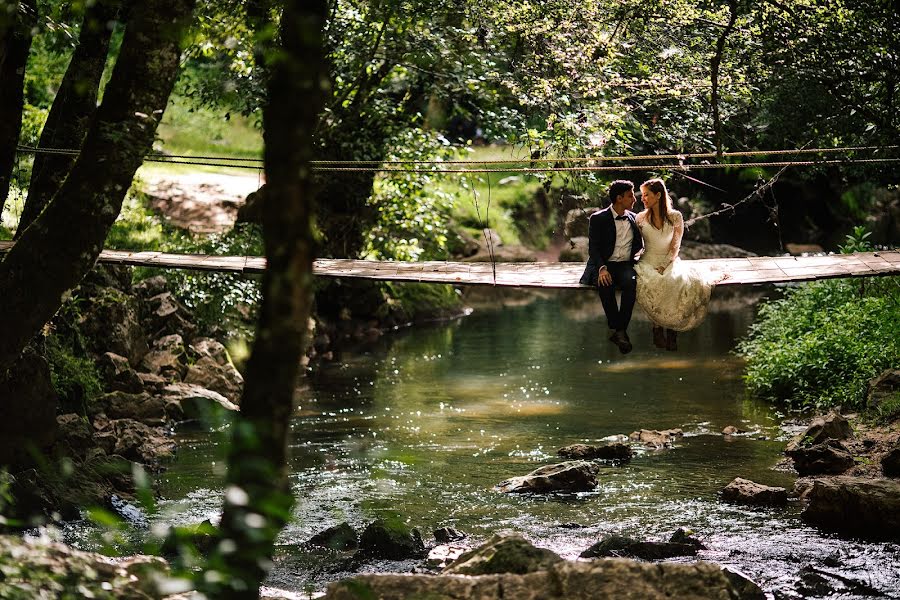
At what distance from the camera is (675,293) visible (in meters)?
5.71

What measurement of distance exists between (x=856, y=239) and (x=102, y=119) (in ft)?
22.6

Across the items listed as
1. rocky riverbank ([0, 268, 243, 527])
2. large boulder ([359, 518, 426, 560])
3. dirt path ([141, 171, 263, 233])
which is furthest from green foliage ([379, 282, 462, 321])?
large boulder ([359, 518, 426, 560])

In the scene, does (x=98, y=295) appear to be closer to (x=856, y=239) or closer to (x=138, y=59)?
(x=138, y=59)

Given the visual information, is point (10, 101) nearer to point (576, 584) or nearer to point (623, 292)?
point (623, 292)

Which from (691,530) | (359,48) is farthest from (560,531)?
(359,48)

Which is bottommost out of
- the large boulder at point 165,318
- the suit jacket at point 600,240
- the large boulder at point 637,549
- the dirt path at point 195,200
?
the large boulder at point 637,549

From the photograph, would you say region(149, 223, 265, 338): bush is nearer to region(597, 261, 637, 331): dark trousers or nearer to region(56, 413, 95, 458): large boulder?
region(56, 413, 95, 458): large boulder

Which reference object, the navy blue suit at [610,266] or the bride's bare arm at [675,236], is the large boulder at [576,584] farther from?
the bride's bare arm at [675,236]

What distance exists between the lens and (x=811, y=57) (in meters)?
7.82

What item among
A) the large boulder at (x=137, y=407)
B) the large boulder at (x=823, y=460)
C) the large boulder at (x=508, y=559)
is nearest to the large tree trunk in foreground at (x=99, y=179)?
the large boulder at (x=508, y=559)

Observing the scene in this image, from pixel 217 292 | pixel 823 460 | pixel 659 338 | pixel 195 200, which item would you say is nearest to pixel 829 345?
pixel 823 460

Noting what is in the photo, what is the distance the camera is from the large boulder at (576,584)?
11.4 feet

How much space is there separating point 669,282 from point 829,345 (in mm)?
3072

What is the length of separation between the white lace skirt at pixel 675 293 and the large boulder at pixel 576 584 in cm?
235
